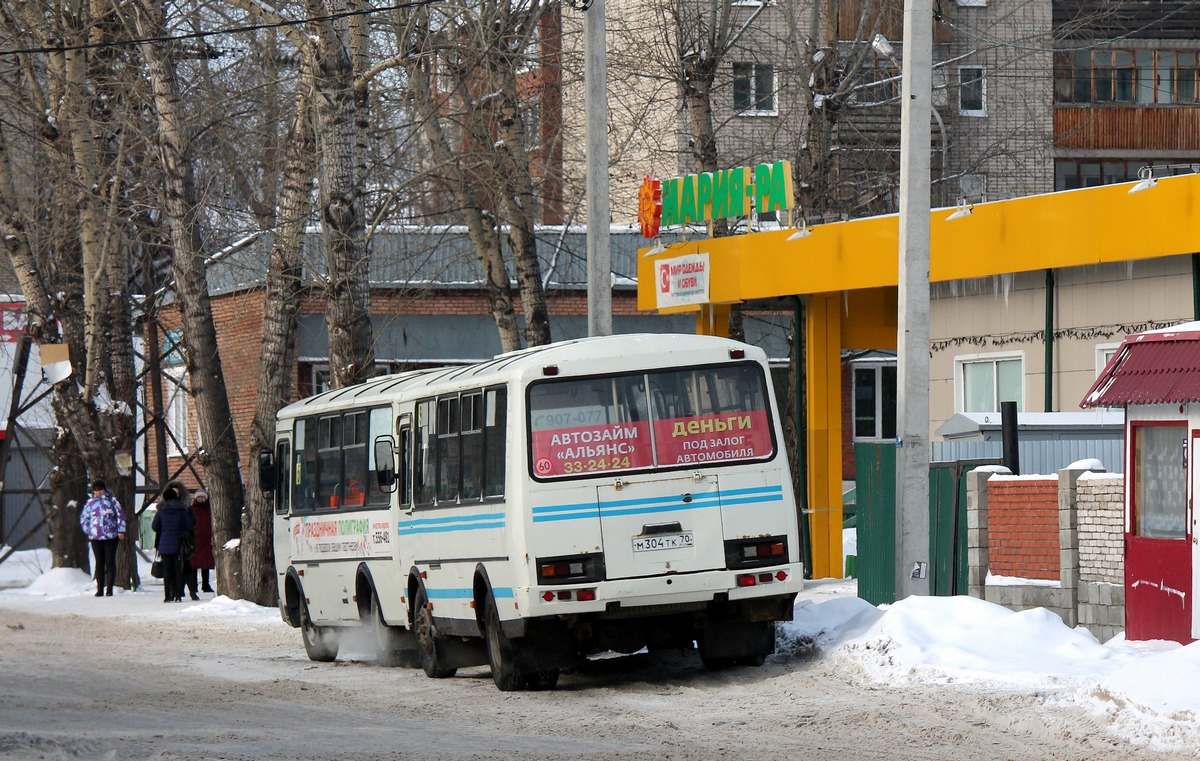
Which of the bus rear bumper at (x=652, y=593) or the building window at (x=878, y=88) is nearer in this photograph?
the bus rear bumper at (x=652, y=593)

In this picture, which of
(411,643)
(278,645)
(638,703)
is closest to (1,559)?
(278,645)

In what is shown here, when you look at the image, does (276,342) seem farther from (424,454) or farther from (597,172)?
(424,454)

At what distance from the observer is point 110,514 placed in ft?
96.3

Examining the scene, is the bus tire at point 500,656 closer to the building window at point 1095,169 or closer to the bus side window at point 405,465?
the bus side window at point 405,465

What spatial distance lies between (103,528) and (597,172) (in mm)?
12604

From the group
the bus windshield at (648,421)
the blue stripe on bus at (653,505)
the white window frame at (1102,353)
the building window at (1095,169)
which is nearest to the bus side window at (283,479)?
the bus windshield at (648,421)

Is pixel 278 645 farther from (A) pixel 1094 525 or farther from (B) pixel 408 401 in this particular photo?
(A) pixel 1094 525

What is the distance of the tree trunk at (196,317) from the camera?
26594 mm

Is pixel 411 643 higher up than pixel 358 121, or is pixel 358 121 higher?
pixel 358 121

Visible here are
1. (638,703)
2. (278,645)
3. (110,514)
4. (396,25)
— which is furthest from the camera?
(110,514)

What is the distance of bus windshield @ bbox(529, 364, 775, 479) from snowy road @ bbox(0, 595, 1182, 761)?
170 centimetres

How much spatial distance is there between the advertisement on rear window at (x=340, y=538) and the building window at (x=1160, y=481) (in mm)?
6758

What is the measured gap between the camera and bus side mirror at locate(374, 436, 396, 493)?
17172 mm

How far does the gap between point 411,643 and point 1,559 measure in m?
20.9
